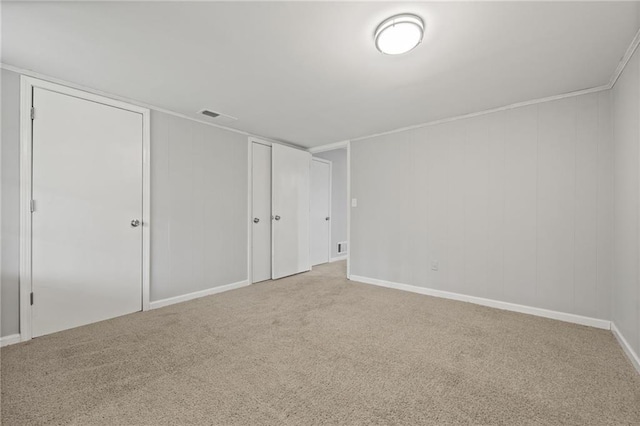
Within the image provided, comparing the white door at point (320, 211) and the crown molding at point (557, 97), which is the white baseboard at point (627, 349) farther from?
the white door at point (320, 211)

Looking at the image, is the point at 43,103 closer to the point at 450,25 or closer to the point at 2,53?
the point at 2,53

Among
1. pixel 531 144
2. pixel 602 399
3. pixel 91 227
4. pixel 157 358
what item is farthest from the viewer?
pixel 531 144

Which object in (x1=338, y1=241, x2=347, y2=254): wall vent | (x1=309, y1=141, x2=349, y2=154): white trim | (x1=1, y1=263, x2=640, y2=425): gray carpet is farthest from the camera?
(x1=338, y1=241, x2=347, y2=254): wall vent

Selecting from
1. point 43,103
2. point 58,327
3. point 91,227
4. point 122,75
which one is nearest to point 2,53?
point 43,103

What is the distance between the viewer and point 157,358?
6.70 feet

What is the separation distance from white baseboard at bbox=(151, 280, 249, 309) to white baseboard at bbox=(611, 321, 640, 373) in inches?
155

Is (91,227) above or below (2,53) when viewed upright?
below

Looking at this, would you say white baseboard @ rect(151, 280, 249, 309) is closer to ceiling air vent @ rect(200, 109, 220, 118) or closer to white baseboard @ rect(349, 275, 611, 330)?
white baseboard @ rect(349, 275, 611, 330)

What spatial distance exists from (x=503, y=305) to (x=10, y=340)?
15.3ft

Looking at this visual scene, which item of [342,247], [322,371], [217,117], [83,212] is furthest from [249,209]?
[342,247]

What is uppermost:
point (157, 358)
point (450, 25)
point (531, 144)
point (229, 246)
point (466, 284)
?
point (450, 25)

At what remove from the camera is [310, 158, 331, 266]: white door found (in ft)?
18.4

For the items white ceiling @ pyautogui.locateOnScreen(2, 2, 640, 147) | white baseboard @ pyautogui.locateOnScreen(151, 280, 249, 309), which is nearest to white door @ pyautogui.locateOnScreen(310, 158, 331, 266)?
white baseboard @ pyautogui.locateOnScreen(151, 280, 249, 309)

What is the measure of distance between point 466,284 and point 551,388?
5.64 feet
